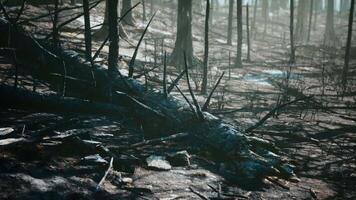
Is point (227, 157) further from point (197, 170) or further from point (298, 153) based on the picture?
point (298, 153)

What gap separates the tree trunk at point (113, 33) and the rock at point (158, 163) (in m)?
3.28

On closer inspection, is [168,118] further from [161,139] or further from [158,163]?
[158,163]

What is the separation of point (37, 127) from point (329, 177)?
5459mm

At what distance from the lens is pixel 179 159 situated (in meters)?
Result: 6.93

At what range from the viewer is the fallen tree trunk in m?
6.91

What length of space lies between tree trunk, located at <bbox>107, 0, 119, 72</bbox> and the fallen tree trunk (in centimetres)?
36

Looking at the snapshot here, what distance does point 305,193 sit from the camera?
6473 millimetres

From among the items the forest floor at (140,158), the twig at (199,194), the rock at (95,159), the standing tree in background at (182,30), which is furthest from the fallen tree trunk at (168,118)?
the standing tree in background at (182,30)

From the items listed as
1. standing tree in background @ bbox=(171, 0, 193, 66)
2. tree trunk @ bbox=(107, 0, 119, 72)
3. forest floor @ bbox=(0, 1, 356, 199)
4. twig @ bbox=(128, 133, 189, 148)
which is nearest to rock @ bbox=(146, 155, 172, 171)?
forest floor @ bbox=(0, 1, 356, 199)

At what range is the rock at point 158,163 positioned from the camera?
6.54 metres

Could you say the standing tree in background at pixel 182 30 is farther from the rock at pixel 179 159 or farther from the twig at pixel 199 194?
the twig at pixel 199 194

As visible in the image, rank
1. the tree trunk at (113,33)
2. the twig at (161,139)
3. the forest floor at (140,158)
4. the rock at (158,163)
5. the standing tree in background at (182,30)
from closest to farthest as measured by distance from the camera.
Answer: the forest floor at (140,158)
the rock at (158,163)
the twig at (161,139)
the tree trunk at (113,33)
the standing tree in background at (182,30)

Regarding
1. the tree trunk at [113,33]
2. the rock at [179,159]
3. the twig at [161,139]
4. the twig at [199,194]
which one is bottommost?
the twig at [199,194]

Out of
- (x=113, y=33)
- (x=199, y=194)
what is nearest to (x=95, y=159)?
(x=199, y=194)
